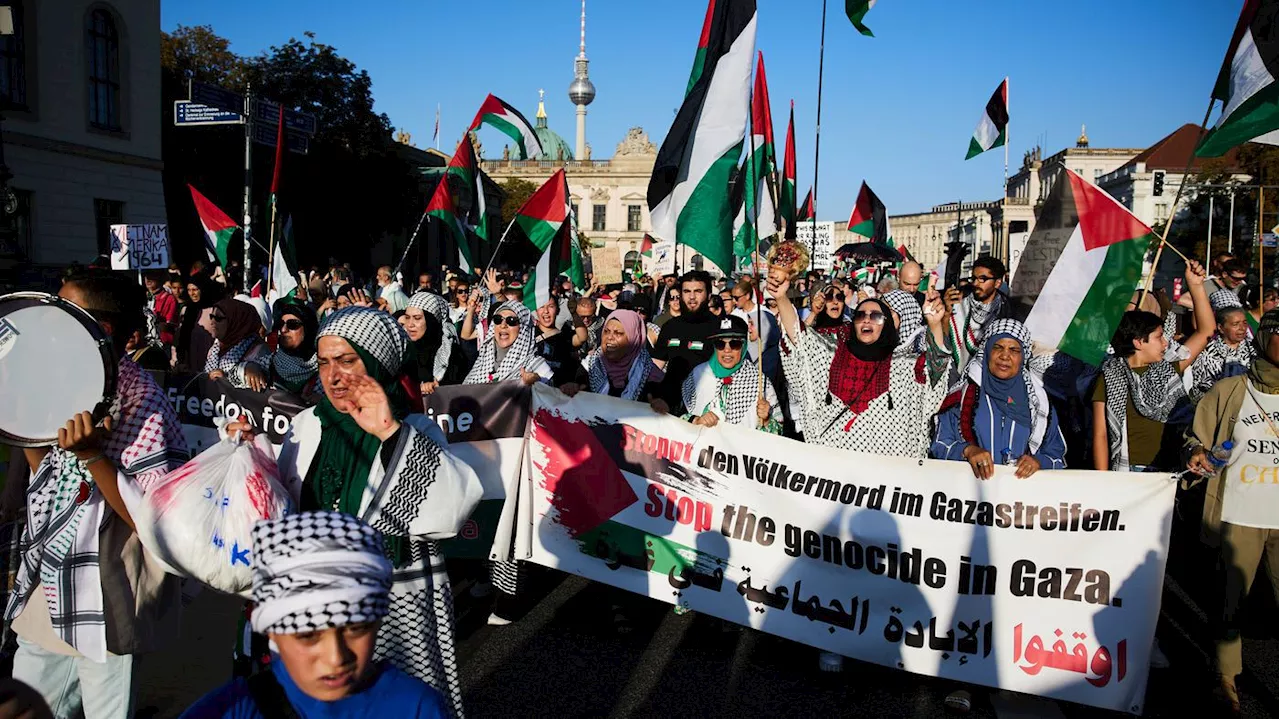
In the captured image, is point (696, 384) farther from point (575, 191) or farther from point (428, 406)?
point (575, 191)

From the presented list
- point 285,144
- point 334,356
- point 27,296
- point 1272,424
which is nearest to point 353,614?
point 334,356

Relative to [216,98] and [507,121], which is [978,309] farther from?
[216,98]

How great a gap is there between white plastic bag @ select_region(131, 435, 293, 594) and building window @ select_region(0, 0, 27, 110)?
23515 mm

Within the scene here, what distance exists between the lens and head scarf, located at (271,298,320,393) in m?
5.86

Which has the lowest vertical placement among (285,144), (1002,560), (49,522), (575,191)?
(1002,560)

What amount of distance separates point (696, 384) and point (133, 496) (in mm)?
3602

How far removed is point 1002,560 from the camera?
459cm

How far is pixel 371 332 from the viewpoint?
110 inches

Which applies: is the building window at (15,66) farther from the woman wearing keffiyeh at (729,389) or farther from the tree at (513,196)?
the tree at (513,196)

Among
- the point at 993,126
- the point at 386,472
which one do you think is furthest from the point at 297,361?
the point at 993,126

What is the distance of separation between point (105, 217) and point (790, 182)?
19.1 meters

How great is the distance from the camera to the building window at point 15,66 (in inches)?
868

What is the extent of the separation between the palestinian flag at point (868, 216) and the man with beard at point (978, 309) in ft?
28.8

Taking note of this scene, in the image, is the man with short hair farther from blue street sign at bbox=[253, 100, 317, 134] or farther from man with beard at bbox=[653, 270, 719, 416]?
blue street sign at bbox=[253, 100, 317, 134]
